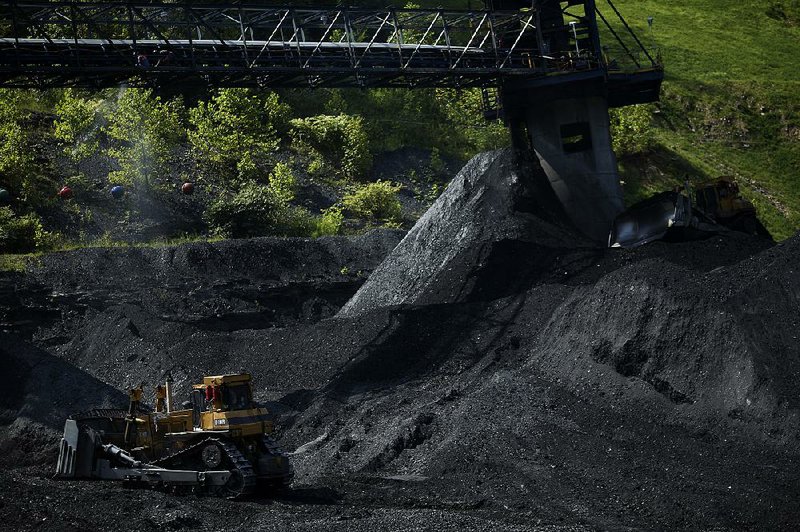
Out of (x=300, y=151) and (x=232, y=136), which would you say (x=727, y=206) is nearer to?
(x=232, y=136)

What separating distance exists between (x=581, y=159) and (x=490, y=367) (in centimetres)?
1028

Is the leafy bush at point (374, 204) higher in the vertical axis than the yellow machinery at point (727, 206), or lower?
higher

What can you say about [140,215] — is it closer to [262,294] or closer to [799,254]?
[262,294]

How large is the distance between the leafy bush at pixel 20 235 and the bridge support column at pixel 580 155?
14.3 meters

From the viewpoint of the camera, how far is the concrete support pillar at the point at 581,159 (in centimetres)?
3316

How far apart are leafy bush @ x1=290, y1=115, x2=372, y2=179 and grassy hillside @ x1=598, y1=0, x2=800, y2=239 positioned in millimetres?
10719

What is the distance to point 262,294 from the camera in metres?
34.5

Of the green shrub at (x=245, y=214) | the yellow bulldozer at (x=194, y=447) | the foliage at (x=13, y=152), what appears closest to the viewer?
the yellow bulldozer at (x=194, y=447)

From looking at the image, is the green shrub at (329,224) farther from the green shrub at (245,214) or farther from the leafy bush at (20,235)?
the leafy bush at (20,235)

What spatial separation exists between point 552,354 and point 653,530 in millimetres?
8329

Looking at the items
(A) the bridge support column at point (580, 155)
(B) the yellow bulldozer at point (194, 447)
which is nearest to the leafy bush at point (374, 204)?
(A) the bridge support column at point (580, 155)

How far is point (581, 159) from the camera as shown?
33281mm

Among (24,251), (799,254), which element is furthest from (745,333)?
(24,251)

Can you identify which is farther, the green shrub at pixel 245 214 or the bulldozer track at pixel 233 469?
the green shrub at pixel 245 214
